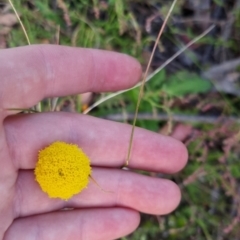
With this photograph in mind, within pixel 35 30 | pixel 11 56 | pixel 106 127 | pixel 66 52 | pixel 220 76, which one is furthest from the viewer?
pixel 220 76

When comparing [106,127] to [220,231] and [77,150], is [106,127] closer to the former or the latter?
[77,150]

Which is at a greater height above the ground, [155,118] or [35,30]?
[35,30]

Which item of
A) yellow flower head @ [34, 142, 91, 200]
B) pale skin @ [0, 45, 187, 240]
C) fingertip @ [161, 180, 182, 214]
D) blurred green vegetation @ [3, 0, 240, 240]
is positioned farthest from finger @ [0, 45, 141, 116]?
fingertip @ [161, 180, 182, 214]

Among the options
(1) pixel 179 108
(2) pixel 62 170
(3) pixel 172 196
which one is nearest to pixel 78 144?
(2) pixel 62 170

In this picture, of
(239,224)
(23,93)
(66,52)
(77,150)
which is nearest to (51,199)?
(77,150)

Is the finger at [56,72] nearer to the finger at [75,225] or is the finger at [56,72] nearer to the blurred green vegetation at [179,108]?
the blurred green vegetation at [179,108]

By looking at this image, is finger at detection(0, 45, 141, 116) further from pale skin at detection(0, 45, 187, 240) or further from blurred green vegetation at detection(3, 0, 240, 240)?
blurred green vegetation at detection(3, 0, 240, 240)

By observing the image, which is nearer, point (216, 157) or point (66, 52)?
point (66, 52)

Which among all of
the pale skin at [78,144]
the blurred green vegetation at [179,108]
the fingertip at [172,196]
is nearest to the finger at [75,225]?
the pale skin at [78,144]
